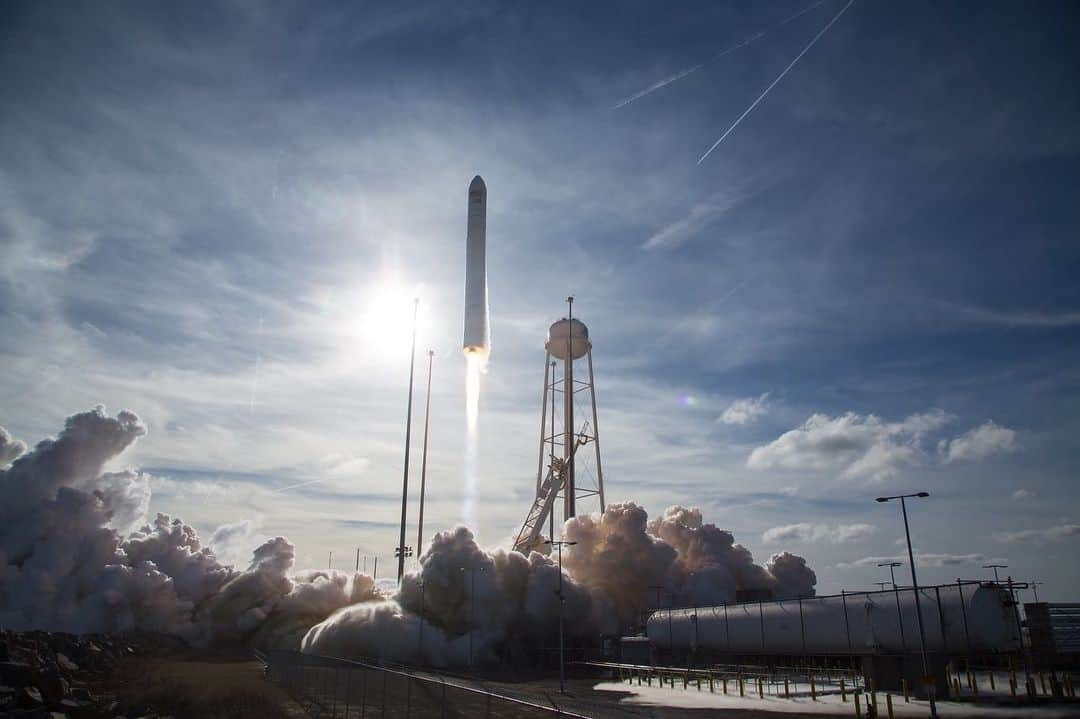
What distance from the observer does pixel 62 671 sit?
4556 cm

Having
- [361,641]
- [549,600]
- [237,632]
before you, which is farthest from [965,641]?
[237,632]

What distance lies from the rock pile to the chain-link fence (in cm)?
839

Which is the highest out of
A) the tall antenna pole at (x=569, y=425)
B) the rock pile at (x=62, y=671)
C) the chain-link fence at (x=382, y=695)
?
the tall antenna pole at (x=569, y=425)

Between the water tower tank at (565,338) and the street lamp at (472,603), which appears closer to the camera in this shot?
the street lamp at (472,603)

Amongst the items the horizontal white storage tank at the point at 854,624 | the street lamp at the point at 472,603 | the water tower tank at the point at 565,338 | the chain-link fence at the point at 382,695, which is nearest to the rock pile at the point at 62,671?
the chain-link fence at the point at 382,695

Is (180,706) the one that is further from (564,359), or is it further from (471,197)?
(564,359)

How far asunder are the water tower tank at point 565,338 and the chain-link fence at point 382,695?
5277 cm

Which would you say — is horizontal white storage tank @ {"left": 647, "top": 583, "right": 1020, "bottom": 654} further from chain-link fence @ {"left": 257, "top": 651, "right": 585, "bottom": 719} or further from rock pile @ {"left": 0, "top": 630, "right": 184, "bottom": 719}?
rock pile @ {"left": 0, "top": 630, "right": 184, "bottom": 719}

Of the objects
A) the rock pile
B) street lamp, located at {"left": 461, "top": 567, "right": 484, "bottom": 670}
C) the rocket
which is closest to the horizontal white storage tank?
street lamp, located at {"left": 461, "top": 567, "right": 484, "bottom": 670}

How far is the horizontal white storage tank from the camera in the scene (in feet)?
140

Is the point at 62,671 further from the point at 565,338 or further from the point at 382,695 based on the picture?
the point at 565,338

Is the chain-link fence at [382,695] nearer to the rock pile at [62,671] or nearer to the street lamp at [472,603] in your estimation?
the rock pile at [62,671]

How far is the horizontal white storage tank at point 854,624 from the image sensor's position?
42562 millimetres

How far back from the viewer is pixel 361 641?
68.0 m
